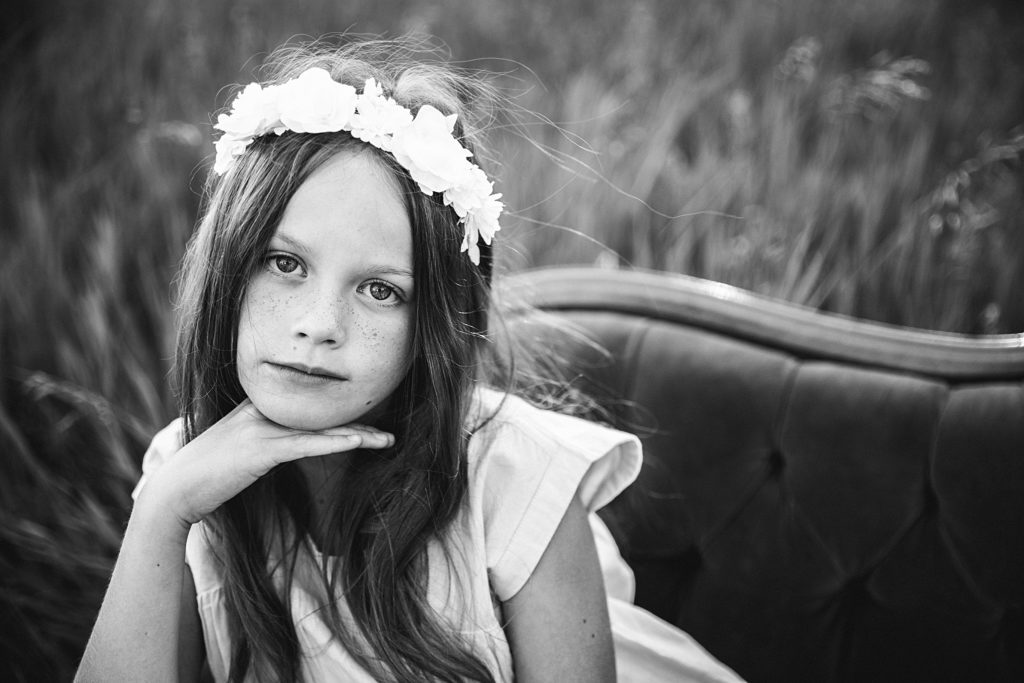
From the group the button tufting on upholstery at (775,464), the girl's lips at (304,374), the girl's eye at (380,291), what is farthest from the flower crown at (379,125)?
the button tufting on upholstery at (775,464)

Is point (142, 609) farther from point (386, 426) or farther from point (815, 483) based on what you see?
point (815, 483)

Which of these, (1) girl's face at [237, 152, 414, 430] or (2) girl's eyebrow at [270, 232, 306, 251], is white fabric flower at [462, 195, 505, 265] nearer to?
(1) girl's face at [237, 152, 414, 430]

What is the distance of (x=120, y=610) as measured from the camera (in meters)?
0.99

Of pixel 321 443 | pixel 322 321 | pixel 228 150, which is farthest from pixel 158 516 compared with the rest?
pixel 228 150

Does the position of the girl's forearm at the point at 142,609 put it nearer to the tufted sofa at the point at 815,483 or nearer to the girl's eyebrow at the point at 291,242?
the girl's eyebrow at the point at 291,242

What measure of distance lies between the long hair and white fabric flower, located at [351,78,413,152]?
0.05 ft

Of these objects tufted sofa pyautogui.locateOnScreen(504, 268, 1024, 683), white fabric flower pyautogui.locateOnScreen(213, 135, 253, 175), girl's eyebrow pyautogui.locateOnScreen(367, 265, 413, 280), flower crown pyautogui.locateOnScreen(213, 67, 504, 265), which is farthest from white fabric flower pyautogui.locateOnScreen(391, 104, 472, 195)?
tufted sofa pyautogui.locateOnScreen(504, 268, 1024, 683)

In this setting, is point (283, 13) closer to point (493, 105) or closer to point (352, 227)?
point (493, 105)

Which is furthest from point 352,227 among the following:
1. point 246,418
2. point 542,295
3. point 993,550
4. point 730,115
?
point 730,115

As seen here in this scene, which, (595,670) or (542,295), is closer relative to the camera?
(595,670)

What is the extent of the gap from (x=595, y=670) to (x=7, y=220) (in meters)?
2.18

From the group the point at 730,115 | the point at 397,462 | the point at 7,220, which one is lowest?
the point at 397,462

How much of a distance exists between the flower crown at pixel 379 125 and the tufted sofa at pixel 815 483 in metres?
0.47

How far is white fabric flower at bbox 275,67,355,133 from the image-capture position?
0.93 m
